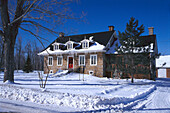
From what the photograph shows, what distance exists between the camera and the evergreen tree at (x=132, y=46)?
54.3 feet

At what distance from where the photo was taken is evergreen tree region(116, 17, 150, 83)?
54.3 feet

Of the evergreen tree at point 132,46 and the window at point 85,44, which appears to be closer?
the evergreen tree at point 132,46

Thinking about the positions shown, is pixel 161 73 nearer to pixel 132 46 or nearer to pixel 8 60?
pixel 132 46

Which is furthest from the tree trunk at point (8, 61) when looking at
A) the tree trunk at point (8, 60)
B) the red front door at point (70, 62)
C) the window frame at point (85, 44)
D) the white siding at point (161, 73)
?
the white siding at point (161, 73)

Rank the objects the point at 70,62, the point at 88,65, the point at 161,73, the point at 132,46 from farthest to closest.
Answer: the point at 161,73 → the point at 70,62 → the point at 88,65 → the point at 132,46

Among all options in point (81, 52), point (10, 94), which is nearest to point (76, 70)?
point (81, 52)

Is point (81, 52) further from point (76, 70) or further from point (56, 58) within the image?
point (56, 58)

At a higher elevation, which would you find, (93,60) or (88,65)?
(93,60)

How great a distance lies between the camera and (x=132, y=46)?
16.9 m

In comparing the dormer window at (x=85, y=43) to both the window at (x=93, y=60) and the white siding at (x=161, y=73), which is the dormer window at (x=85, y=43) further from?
the white siding at (x=161, y=73)

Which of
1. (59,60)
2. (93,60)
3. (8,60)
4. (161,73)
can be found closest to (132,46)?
(93,60)

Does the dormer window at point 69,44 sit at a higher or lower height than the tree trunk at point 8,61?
higher

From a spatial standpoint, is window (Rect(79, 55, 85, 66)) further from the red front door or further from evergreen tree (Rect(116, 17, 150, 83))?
evergreen tree (Rect(116, 17, 150, 83))

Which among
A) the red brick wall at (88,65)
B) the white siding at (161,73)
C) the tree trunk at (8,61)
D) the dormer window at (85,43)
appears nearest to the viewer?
the tree trunk at (8,61)
